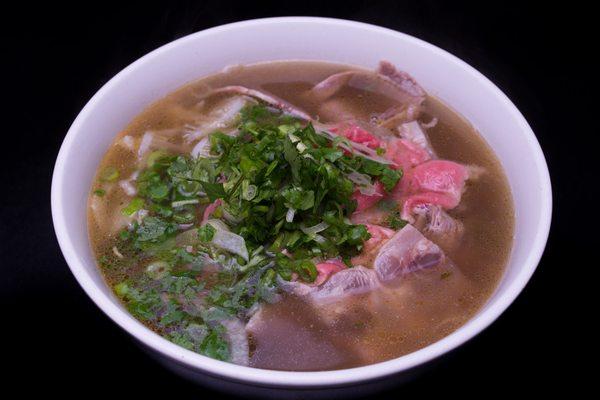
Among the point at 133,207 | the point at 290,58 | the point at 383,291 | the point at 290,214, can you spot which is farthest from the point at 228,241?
the point at 290,58


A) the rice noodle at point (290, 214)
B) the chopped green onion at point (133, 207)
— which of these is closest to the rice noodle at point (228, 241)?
the rice noodle at point (290, 214)

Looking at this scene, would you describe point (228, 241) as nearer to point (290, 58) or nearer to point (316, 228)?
point (316, 228)

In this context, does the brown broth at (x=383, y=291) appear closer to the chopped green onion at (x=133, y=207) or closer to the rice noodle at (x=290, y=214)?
the chopped green onion at (x=133, y=207)

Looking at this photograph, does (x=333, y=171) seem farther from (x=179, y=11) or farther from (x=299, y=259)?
(x=179, y=11)

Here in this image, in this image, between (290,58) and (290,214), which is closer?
(290,214)

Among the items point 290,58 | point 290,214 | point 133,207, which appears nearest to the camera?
point 290,214

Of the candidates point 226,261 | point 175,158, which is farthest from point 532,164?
point 175,158
